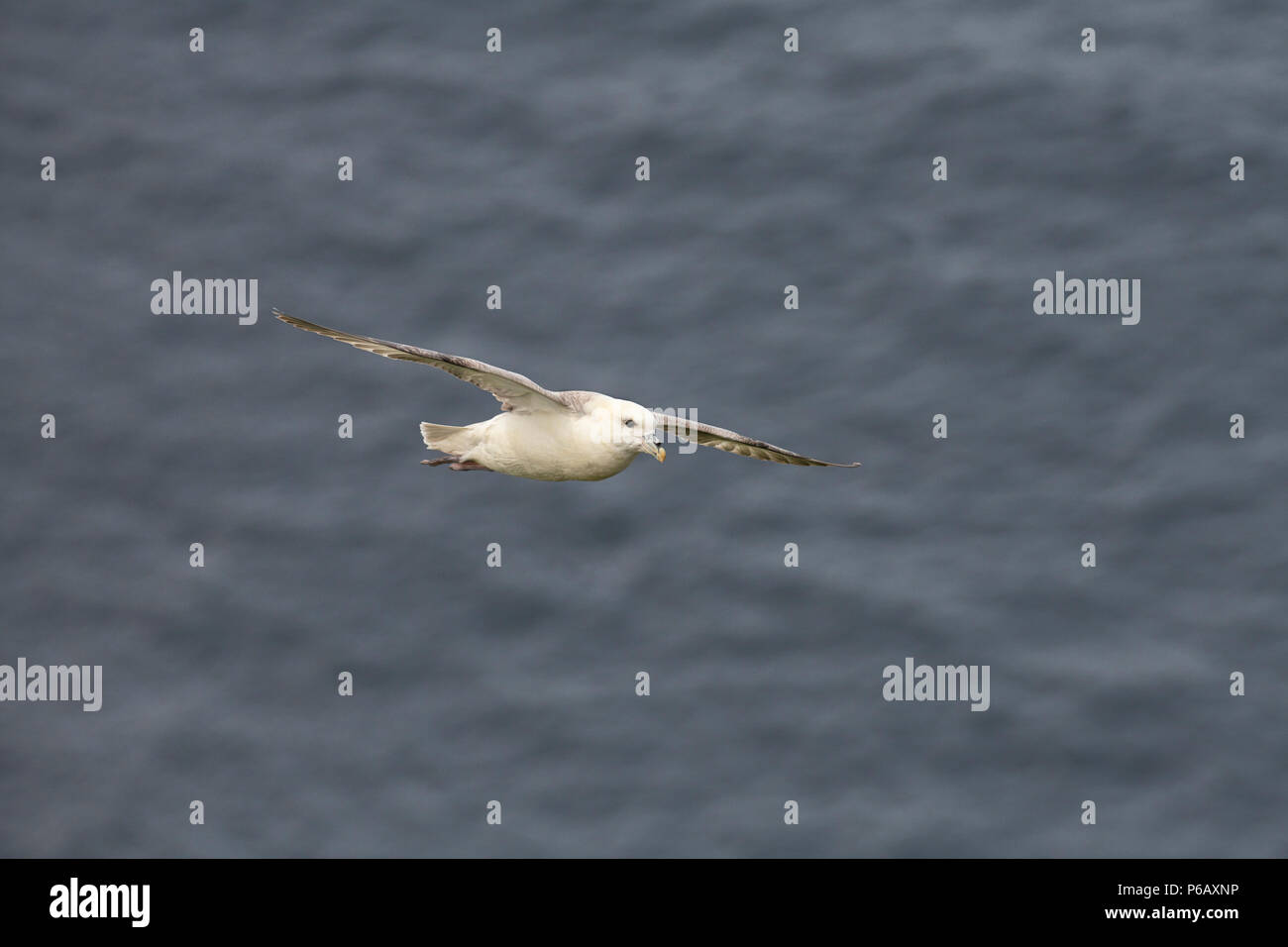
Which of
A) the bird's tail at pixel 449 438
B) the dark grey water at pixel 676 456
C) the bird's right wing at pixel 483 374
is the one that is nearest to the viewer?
the bird's right wing at pixel 483 374

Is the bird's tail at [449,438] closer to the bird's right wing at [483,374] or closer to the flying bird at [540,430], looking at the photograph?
the flying bird at [540,430]

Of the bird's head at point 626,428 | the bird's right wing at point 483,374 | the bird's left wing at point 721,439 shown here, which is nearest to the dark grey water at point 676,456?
the bird's left wing at point 721,439

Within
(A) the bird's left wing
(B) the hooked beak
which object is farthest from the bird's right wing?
(A) the bird's left wing

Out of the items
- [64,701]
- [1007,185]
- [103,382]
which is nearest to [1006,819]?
[1007,185]

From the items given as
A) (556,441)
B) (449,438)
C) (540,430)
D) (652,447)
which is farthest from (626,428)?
(449,438)

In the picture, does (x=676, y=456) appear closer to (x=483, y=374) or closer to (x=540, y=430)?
(x=540, y=430)
